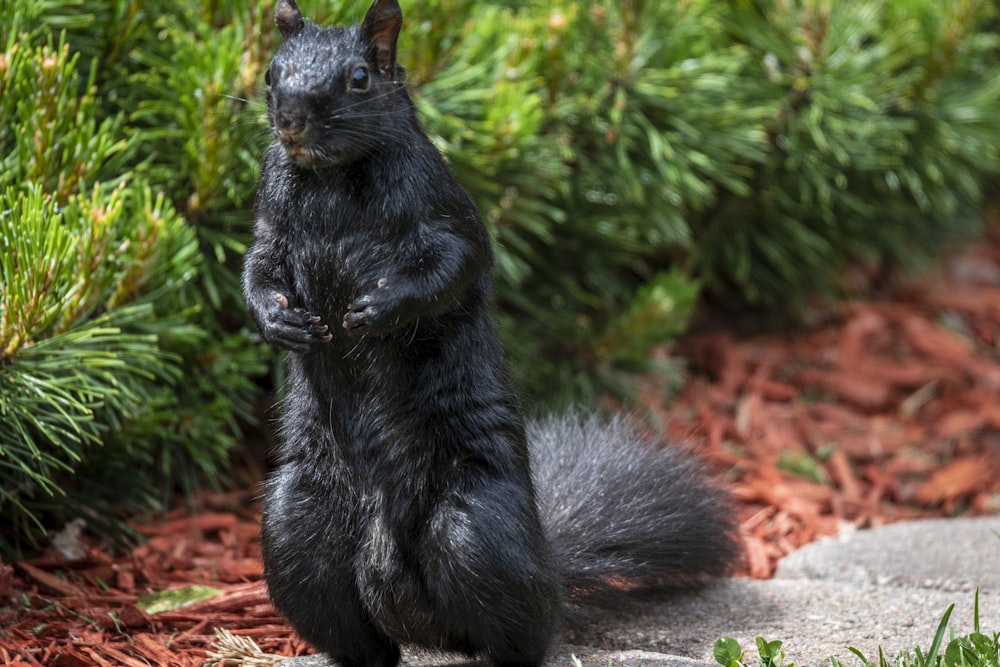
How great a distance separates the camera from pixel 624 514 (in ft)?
10.7

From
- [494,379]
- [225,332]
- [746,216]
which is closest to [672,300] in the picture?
[746,216]

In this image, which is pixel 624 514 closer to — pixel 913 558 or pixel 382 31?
pixel 913 558

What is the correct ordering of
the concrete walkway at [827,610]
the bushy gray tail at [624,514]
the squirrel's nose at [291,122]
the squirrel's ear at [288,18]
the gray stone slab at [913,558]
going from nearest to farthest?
1. the squirrel's nose at [291,122]
2. the squirrel's ear at [288,18]
3. the concrete walkway at [827,610]
4. the bushy gray tail at [624,514]
5. the gray stone slab at [913,558]

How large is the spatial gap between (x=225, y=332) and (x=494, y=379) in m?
1.73

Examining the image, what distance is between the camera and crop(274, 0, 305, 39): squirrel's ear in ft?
8.83

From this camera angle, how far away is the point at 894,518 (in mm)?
4762

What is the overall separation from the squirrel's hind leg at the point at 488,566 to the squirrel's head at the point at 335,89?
28.4 inches

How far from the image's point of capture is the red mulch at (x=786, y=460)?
3291mm

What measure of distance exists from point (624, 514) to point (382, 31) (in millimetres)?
1335

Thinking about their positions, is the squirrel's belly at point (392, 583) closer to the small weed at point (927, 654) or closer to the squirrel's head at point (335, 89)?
the small weed at point (927, 654)

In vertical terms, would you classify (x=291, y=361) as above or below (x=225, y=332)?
above

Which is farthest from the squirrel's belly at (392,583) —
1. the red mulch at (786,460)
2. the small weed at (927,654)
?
the small weed at (927,654)

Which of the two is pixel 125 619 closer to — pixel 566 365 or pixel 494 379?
pixel 494 379

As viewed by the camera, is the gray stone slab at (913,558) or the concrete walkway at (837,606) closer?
the concrete walkway at (837,606)
